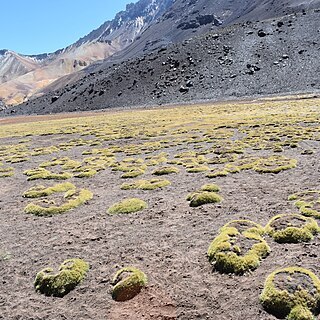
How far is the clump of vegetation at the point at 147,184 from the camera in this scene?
67.9ft

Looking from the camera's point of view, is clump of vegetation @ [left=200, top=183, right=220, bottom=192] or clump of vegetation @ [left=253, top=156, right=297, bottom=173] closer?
clump of vegetation @ [left=200, top=183, right=220, bottom=192]

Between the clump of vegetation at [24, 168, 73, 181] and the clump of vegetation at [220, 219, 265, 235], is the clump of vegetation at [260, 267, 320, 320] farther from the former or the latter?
the clump of vegetation at [24, 168, 73, 181]

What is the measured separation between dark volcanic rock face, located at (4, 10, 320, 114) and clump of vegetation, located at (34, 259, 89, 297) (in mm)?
134346

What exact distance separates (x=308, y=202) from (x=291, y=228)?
133 inches

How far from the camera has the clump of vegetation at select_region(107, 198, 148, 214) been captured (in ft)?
55.2

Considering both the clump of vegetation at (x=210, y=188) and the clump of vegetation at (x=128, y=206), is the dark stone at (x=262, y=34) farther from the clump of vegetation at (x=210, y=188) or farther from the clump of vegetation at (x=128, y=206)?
the clump of vegetation at (x=128, y=206)

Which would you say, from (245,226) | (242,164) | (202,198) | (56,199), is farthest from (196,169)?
(245,226)

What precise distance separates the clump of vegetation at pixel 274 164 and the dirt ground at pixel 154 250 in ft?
3.40

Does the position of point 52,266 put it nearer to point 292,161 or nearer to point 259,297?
point 259,297

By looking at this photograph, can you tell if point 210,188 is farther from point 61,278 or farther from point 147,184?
point 61,278

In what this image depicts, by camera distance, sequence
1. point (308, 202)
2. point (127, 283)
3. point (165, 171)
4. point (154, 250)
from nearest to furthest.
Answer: point (127, 283), point (154, 250), point (308, 202), point (165, 171)

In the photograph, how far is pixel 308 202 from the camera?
50.1ft

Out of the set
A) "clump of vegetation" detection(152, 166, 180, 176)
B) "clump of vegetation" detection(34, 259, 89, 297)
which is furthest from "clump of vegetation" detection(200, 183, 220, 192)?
"clump of vegetation" detection(34, 259, 89, 297)

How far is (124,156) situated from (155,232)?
20.5 meters
